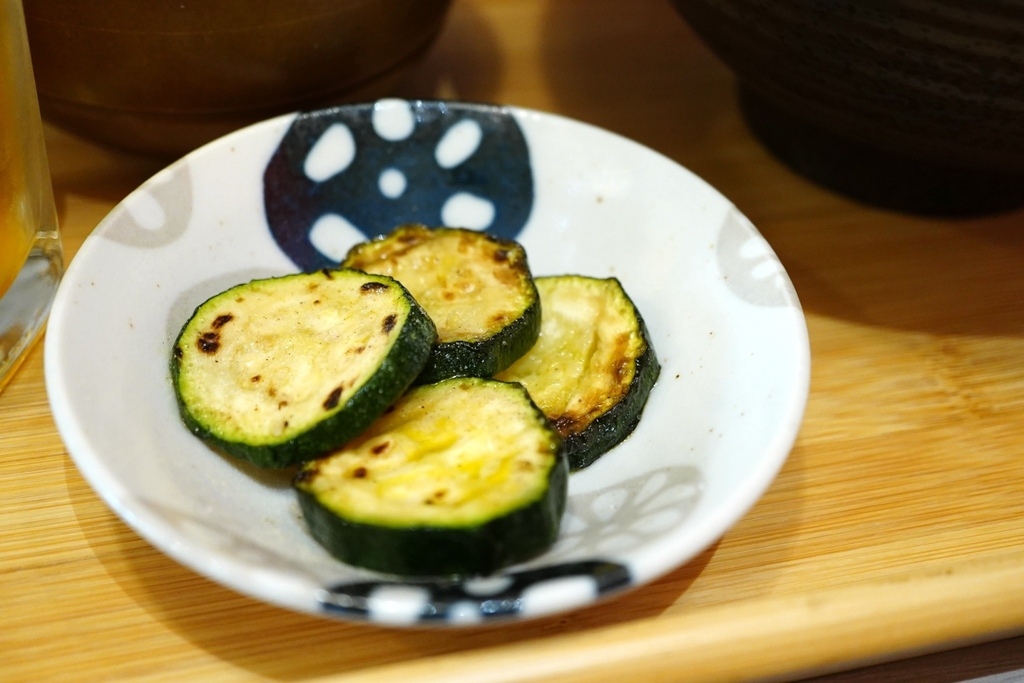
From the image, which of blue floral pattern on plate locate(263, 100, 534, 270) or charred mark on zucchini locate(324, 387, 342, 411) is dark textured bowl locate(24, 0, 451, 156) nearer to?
blue floral pattern on plate locate(263, 100, 534, 270)

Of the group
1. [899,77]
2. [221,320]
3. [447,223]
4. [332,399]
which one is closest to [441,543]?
[332,399]

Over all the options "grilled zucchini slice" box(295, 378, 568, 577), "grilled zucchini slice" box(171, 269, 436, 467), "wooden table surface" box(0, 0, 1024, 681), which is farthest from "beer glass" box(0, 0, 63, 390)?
"grilled zucchini slice" box(295, 378, 568, 577)

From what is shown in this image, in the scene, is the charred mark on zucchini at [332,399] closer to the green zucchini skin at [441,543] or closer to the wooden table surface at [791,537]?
the green zucchini skin at [441,543]

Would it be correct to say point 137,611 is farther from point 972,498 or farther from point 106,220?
point 972,498

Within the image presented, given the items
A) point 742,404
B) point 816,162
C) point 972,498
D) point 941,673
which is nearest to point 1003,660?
point 941,673

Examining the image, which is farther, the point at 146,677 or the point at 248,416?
the point at 248,416

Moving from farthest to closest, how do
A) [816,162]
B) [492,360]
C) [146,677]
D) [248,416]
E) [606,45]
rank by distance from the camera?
1. [606,45]
2. [816,162]
3. [492,360]
4. [248,416]
5. [146,677]
